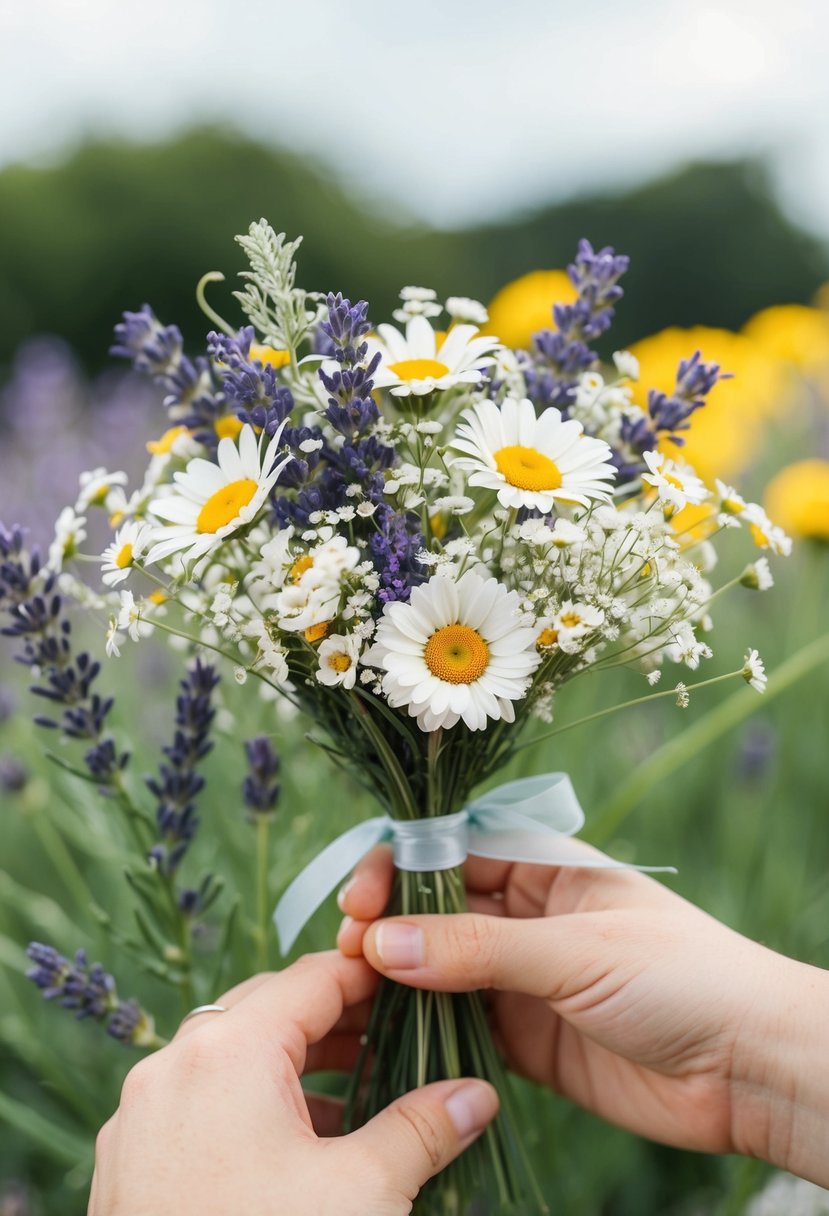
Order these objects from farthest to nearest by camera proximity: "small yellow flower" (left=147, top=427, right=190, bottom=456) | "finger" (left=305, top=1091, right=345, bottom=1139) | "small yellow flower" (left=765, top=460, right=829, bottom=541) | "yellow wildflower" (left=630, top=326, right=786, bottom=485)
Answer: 1. "yellow wildflower" (left=630, top=326, right=786, bottom=485)
2. "small yellow flower" (left=765, top=460, right=829, bottom=541)
3. "finger" (left=305, top=1091, right=345, bottom=1139)
4. "small yellow flower" (left=147, top=427, right=190, bottom=456)

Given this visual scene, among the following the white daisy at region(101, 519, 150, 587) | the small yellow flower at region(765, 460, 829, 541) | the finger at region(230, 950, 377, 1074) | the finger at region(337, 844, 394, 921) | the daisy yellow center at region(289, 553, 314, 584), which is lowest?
the finger at region(230, 950, 377, 1074)

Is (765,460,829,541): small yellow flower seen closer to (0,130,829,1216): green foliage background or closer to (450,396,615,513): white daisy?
(0,130,829,1216): green foliage background

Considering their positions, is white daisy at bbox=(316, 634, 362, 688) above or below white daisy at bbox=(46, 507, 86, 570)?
below

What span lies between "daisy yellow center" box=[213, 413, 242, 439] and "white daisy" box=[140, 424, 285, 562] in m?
0.12

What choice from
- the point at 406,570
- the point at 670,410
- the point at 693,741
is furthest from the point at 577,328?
the point at 693,741

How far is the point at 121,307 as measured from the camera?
767 centimetres

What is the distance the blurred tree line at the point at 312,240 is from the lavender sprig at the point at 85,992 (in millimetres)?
5876

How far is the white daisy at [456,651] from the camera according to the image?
785 millimetres

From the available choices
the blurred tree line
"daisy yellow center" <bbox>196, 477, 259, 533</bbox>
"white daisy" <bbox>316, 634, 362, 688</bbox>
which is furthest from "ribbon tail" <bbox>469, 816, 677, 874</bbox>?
the blurred tree line

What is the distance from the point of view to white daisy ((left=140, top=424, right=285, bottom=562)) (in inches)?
30.8

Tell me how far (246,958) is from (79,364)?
23.1 feet

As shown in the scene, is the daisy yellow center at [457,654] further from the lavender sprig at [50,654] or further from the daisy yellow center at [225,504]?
the lavender sprig at [50,654]

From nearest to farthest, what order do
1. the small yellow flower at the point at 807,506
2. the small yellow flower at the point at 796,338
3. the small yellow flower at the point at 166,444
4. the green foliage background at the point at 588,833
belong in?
1. the small yellow flower at the point at 166,444
2. the green foliage background at the point at 588,833
3. the small yellow flower at the point at 807,506
4. the small yellow flower at the point at 796,338

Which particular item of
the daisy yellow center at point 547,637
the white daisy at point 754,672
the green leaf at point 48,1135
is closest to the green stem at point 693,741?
the white daisy at point 754,672
